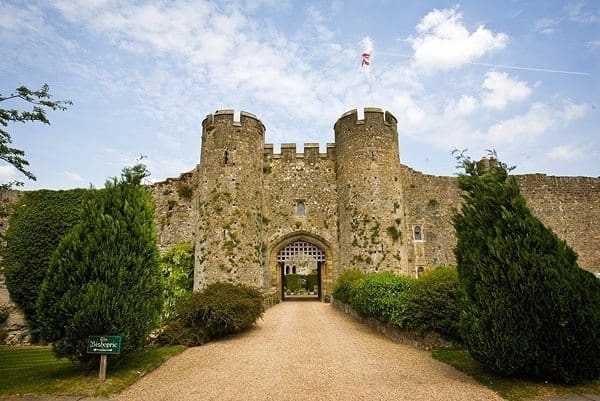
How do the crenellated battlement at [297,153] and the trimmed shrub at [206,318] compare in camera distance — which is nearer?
the trimmed shrub at [206,318]

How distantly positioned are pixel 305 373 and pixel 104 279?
397 cm

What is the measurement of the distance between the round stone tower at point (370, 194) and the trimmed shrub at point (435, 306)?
360 inches

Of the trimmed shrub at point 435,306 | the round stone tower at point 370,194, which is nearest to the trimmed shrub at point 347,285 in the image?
the round stone tower at point 370,194

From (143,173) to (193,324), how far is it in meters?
4.62

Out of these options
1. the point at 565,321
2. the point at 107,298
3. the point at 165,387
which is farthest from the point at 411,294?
the point at 107,298

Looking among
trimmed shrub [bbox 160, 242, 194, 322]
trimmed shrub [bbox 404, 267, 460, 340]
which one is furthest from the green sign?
trimmed shrub [bbox 160, 242, 194, 322]

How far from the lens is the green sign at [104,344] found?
6.07m

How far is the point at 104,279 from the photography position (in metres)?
6.48

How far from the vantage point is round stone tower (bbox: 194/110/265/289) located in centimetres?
1766

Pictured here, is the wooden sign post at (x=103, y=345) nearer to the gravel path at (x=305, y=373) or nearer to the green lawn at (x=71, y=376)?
the green lawn at (x=71, y=376)

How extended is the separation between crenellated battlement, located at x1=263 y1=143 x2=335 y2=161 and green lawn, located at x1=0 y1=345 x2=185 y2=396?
13.8 m

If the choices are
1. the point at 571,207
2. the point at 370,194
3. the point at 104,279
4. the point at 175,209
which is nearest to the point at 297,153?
the point at 370,194

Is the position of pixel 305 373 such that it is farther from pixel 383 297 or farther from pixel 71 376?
pixel 383 297

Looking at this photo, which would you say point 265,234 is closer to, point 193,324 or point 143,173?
point 193,324
